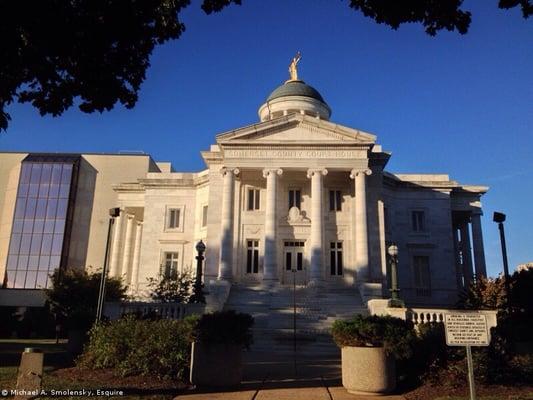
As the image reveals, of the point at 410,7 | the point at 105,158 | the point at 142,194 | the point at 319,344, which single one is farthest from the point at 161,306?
the point at 105,158

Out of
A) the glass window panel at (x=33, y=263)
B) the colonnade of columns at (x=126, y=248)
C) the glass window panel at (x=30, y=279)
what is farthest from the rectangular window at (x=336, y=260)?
the glass window panel at (x=33, y=263)

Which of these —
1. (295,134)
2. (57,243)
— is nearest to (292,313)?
(295,134)

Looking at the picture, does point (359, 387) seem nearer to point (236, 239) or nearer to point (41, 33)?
point (41, 33)

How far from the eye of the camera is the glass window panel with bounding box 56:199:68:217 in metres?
61.6

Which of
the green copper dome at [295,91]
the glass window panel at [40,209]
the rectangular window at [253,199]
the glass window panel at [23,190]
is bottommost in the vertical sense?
the rectangular window at [253,199]

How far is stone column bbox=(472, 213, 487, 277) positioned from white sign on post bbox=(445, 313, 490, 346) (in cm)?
3373

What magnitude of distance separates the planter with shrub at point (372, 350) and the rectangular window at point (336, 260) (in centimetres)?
2290

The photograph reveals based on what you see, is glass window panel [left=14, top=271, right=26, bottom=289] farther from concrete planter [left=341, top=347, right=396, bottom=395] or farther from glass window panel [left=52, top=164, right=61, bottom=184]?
concrete planter [left=341, top=347, right=396, bottom=395]

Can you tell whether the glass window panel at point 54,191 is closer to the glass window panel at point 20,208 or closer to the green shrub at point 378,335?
the glass window panel at point 20,208

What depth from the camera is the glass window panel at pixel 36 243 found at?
198 feet

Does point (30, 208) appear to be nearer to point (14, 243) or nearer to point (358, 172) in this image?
point (14, 243)

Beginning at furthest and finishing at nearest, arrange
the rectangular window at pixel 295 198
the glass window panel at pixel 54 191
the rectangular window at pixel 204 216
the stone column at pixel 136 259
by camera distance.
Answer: the glass window panel at pixel 54 191 < the stone column at pixel 136 259 < the rectangular window at pixel 204 216 < the rectangular window at pixel 295 198

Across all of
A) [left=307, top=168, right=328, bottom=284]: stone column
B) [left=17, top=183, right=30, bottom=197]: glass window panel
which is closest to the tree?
[left=307, top=168, right=328, bottom=284]: stone column

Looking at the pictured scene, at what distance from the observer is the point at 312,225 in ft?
109
